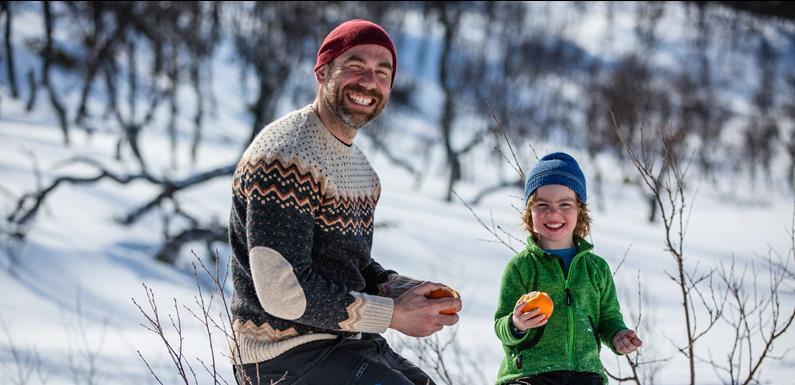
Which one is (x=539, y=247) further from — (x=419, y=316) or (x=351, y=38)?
(x=351, y=38)

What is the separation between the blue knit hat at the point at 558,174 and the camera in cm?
245

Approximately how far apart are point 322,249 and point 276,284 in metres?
0.26

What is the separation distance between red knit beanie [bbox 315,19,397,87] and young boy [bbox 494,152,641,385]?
726 mm

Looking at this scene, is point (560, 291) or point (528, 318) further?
point (560, 291)

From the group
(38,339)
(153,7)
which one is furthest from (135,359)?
(153,7)

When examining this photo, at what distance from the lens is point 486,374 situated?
5.22 metres

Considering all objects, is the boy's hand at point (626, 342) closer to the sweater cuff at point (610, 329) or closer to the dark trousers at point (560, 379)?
the sweater cuff at point (610, 329)

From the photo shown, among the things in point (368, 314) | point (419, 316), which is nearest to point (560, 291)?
point (419, 316)

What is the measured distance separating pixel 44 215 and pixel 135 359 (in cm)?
557

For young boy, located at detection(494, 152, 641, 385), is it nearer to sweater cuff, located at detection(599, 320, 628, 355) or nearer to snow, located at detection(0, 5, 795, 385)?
sweater cuff, located at detection(599, 320, 628, 355)

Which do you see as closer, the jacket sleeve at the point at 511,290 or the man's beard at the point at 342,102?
the man's beard at the point at 342,102

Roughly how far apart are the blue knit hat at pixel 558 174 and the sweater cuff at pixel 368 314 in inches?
28.9

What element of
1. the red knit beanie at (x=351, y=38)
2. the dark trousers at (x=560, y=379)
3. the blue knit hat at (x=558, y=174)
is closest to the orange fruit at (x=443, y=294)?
the dark trousers at (x=560, y=379)

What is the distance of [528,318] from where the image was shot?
2.14 meters
